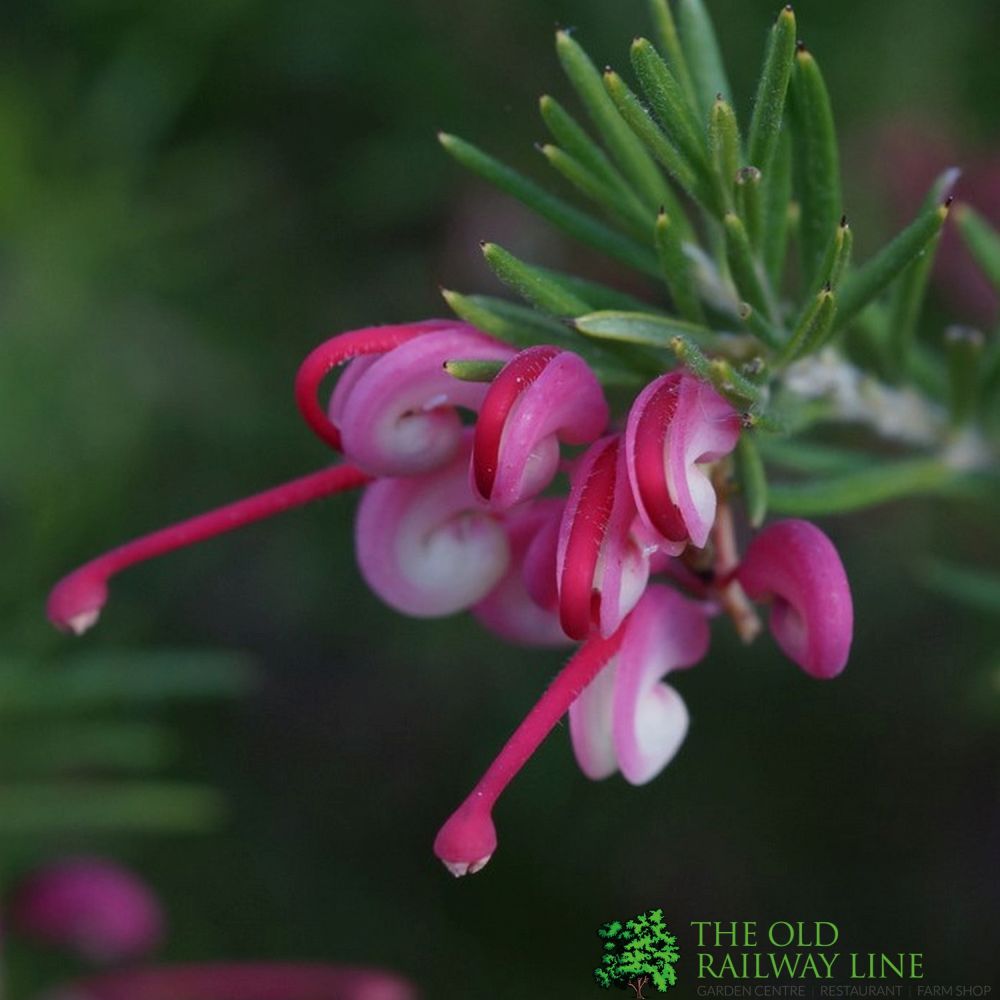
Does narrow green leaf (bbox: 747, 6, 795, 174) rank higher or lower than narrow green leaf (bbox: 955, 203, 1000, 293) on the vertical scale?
lower

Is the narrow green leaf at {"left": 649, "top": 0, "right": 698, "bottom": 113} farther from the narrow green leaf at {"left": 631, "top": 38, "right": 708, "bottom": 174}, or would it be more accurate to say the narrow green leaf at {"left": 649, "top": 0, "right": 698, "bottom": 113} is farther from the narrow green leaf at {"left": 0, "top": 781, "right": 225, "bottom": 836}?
the narrow green leaf at {"left": 0, "top": 781, "right": 225, "bottom": 836}

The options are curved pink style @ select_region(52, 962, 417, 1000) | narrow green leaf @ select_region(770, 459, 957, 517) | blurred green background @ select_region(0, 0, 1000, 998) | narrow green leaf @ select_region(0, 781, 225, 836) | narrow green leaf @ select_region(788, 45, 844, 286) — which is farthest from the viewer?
blurred green background @ select_region(0, 0, 1000, 998)

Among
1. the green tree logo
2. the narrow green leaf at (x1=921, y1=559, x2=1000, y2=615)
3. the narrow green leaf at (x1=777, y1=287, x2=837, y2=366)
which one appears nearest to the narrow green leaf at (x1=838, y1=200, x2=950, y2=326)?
the narrow green leaf at (x1=777, y1=287, x2=837, y2=366)

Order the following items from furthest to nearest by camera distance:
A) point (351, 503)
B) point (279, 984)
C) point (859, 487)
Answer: point (351, 503), point (279, 984), point (859, 487)

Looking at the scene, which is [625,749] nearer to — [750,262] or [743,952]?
[750,262]

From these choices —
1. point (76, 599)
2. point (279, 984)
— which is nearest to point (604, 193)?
point (76, 599)

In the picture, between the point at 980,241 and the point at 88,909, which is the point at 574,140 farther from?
the point at 88,909

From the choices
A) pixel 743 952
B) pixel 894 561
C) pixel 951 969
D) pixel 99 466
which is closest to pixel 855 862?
pixel 951 969
